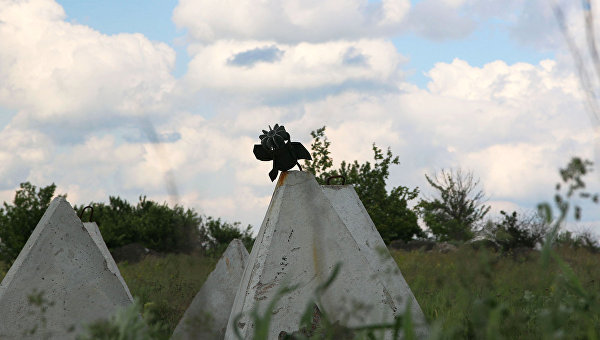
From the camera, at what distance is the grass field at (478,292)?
142 centimetres

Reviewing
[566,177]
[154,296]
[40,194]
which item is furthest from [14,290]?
[40,194]

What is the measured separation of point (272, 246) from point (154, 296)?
19.4 feet

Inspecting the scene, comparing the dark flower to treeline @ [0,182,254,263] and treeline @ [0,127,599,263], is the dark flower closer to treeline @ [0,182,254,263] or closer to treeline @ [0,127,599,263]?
treeline @ [0,127,599,263]

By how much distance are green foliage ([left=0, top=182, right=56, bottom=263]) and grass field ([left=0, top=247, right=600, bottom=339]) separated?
336 centimetres

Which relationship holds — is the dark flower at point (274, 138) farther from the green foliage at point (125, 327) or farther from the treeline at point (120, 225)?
the treeline at point (120, 225)

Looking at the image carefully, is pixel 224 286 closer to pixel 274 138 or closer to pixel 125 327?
pixel 274 138

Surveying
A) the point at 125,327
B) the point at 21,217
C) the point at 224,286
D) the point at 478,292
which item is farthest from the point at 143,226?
the point at 125,327

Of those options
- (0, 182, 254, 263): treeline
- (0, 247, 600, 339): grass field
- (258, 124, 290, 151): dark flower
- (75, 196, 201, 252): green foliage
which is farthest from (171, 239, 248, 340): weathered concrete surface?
(75, 196, 201, 252): green foliage

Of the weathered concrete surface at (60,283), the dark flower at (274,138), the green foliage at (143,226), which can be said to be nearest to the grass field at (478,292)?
the weathered concrete surface at (60,283)

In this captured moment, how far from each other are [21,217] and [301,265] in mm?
15126

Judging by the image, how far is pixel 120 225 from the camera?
2442cm

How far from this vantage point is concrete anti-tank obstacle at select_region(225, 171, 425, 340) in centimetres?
365

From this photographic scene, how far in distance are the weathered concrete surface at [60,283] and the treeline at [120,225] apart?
13.1m

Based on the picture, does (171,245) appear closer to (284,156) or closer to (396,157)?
(396,157)
